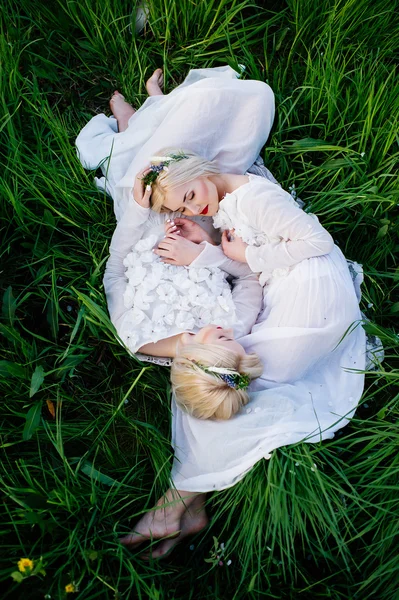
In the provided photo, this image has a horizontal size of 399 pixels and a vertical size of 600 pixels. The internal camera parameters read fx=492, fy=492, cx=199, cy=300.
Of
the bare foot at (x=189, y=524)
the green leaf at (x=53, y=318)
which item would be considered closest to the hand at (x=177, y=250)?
the green leaf at (x=53, y=318)

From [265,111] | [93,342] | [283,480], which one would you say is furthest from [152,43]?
[283,480]

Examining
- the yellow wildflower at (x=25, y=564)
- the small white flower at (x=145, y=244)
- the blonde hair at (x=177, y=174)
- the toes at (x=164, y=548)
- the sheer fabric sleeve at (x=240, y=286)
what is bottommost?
the toes at (x=164, y=548)

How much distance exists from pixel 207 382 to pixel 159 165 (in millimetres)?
1097

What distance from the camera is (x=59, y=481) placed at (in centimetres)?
208

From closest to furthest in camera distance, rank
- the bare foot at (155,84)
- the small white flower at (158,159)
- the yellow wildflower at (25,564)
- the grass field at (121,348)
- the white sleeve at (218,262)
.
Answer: the yellow wildflower at (25,564) < the grass field at (121,348) < the small white flower at (158,159) < the white sleeve at (218,262) < the bare foot at (155,84)

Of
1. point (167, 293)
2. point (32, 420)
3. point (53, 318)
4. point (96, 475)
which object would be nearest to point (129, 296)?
point (167, 293)

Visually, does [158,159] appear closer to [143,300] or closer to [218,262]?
[218,262]

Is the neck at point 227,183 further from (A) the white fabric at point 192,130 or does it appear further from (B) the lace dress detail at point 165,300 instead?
(B) the lace dress detail at point 165,300

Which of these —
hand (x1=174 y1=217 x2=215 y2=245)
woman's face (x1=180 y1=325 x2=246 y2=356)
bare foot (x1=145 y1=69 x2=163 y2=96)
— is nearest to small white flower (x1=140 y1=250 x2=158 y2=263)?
hand (x1=174 y1=217 x2=215 y2=245)

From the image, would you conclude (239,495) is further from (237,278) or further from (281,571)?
(237,278)

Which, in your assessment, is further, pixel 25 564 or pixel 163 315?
pixel 163 315

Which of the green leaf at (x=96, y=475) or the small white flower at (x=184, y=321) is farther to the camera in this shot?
the small white flower at (x=184, y=321)

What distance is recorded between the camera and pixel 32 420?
2.23 m

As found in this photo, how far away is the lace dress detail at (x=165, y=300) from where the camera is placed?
2.42m
